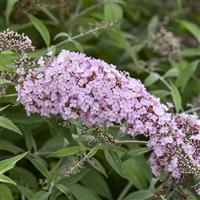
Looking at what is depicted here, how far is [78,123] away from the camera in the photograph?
230 cm

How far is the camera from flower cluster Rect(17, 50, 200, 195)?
2104 mm

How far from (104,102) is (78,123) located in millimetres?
228

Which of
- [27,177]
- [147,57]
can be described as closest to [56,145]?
[27,177]

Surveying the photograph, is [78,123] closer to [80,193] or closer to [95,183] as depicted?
[80,193]

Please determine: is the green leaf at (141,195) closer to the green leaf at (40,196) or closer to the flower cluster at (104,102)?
the flower cluster at (104,102)

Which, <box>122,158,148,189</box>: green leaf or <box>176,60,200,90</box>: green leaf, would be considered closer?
<box>122,158,148,189</box>: green leaf

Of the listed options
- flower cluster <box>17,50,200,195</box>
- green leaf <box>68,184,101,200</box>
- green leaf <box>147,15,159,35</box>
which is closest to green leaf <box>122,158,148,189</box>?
green leaf <box>68,184,101,200</box>

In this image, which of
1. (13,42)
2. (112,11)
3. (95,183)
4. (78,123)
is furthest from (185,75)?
(13,42)

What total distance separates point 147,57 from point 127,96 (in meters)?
1.87

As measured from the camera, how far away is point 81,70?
6.91 ft

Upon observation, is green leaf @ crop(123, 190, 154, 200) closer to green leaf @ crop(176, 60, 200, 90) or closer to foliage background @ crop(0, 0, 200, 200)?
foliage background @ crop(0, 0, 200, 200)

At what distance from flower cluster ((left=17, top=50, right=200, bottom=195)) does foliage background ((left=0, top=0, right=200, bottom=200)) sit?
0.12m

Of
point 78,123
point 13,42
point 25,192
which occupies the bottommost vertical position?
point 25,192

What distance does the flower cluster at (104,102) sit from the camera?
2.10 metres
